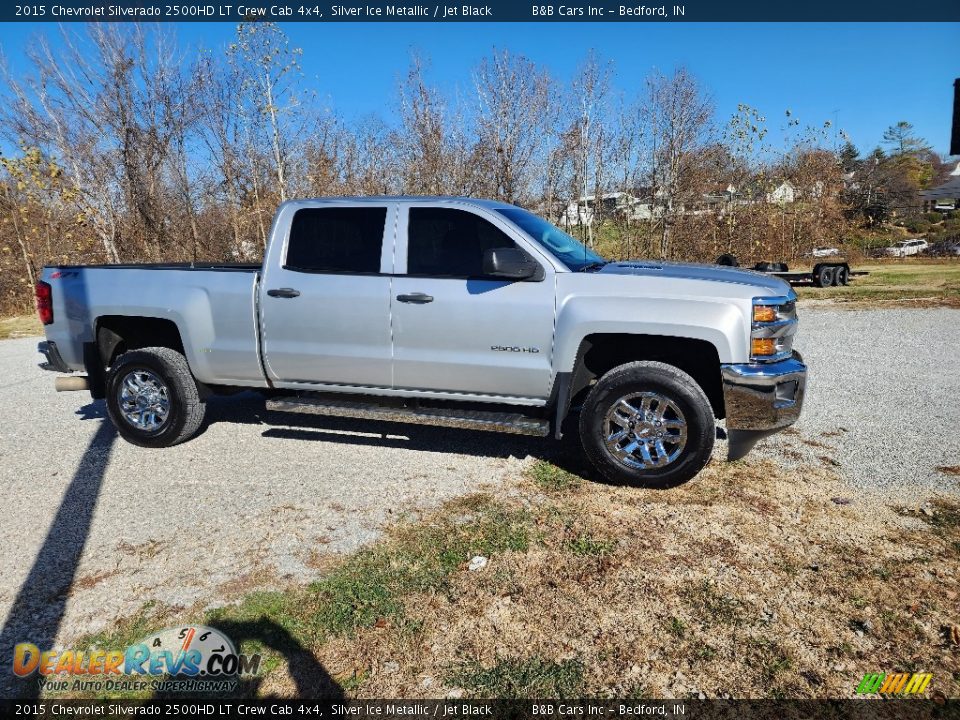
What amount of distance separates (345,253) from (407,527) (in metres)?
2.24

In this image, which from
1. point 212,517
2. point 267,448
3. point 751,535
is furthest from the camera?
point 267,448

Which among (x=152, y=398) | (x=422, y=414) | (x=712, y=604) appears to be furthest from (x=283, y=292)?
(x=712, y=604)

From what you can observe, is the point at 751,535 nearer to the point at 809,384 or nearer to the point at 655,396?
the point at 655,396

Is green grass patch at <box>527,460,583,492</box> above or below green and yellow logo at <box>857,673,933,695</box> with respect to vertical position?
above

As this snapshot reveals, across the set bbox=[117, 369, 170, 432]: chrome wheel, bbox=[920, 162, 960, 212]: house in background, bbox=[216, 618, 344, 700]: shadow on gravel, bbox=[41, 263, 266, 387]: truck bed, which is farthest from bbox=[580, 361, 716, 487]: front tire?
bbox=[920, 162, 960, 212]: house in background

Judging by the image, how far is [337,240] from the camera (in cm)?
477

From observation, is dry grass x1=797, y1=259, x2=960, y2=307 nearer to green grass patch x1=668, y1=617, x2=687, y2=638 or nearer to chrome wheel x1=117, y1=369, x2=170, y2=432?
green grass patch x1=668, y1=617, x2=687, y2=638

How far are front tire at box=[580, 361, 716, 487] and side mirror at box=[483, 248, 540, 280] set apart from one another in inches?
36.0

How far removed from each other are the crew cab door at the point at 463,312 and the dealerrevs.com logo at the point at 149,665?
2.33 meters

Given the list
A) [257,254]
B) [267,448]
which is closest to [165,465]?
[267,448]

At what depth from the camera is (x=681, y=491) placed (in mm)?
4102

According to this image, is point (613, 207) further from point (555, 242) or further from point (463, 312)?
point (463, 312)

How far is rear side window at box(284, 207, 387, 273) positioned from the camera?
469 centimetres

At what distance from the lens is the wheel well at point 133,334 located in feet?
17.3
